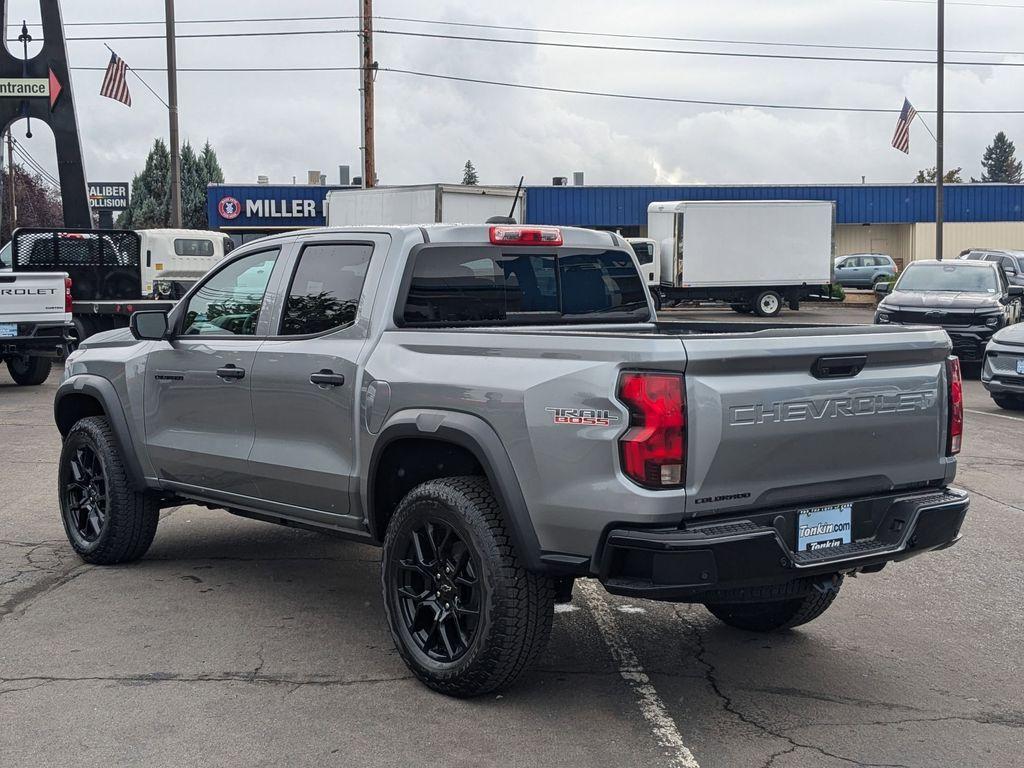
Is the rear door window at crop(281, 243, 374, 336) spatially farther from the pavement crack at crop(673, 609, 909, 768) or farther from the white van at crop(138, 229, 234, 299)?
the white van at crop(138, 229, 234, 299)

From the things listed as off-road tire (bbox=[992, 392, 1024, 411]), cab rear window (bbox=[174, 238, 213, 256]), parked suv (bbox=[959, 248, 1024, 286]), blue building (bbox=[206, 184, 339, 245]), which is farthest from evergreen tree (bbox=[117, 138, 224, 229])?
off-road tire (bbox=[992, 392, 1024, 411])

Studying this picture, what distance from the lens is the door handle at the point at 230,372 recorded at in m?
5.96

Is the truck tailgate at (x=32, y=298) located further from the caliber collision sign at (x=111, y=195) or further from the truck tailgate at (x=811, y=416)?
the caliber collision sign at (x=111, y=195)

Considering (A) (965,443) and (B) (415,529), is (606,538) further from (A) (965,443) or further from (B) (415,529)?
(A) (965,443)

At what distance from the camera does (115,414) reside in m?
6.80

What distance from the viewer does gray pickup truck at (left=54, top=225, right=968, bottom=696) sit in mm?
4168

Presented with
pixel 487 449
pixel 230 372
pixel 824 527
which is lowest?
pixel 824 527

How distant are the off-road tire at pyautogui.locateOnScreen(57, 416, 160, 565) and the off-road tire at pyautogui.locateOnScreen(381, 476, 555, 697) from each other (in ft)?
8.54

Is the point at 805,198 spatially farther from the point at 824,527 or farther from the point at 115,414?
the point at 824,527

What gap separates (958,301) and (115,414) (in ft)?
47.2

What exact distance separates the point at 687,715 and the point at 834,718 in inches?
22.1

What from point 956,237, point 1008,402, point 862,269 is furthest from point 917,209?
point 1008,402

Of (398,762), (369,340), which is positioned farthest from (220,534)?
(398,762)

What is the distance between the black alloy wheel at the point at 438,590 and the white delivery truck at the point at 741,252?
99.3ft
